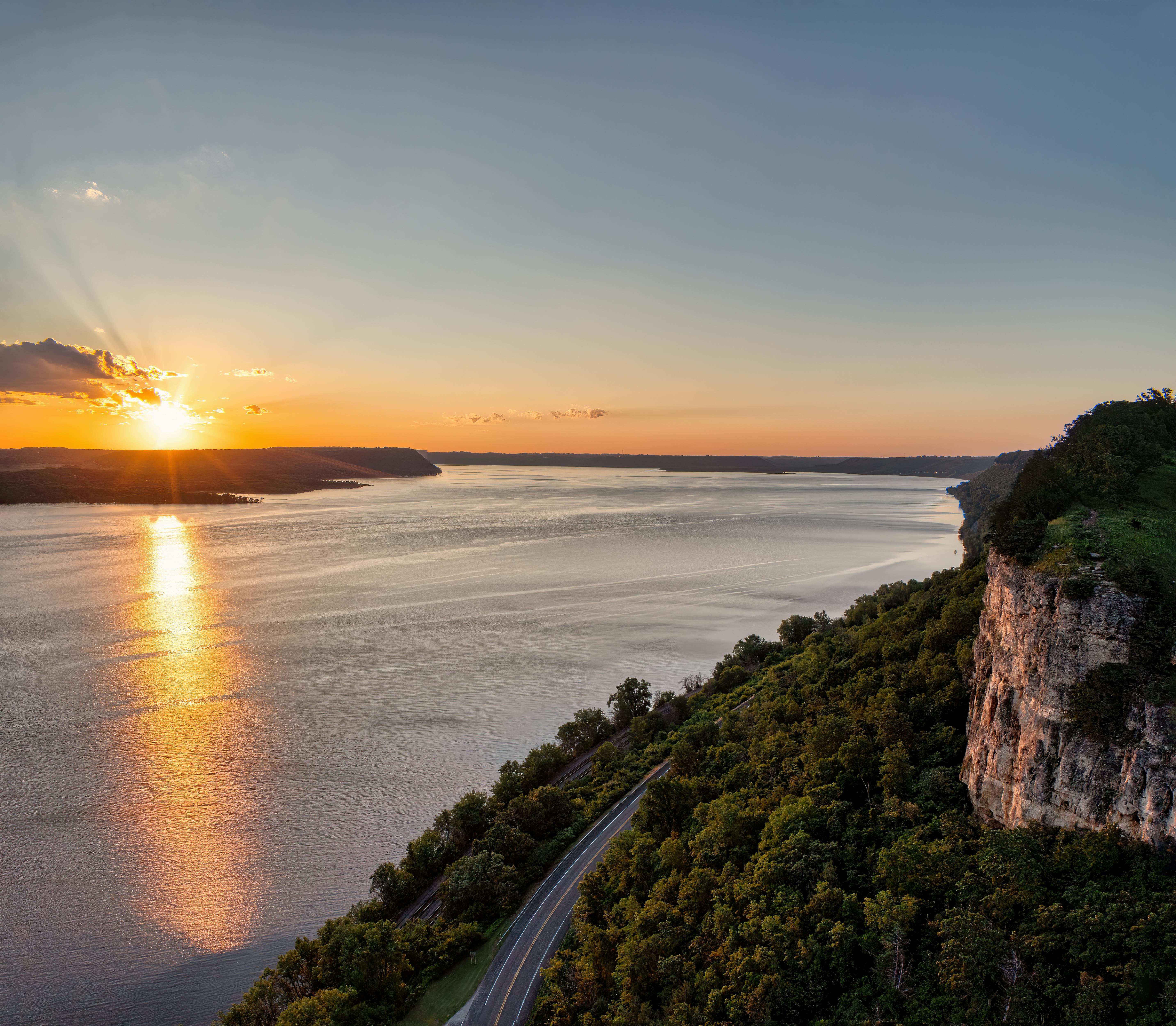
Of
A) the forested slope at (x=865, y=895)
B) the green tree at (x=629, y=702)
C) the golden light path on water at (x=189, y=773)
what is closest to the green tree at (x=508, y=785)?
the forested slope at (x=865, y=895)

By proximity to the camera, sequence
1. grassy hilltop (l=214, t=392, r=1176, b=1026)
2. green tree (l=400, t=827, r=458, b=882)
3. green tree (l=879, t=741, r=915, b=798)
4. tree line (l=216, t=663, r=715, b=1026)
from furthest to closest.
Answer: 1. green tree (l=400, t=827, r=458, b=882)
2. green tree (l=879, t=741, r=915, b=798)
3. tree line (l=216, t=663, r=715, b=1026)
4. grassy hilltop (l=214, t=392, r=1176, b=1026)

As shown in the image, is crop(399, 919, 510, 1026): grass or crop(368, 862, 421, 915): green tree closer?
crop(399, 919, 510, 1026): grass

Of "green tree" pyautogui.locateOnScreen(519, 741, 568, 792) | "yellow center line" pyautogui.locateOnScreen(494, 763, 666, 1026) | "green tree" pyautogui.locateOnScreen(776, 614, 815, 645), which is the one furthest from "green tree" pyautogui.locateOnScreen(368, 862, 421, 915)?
"green tree" pyautogui.locateOnScreen(776, 614, 815, 645)

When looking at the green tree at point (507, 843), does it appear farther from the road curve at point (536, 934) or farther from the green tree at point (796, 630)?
the green tree at point (796, 630)

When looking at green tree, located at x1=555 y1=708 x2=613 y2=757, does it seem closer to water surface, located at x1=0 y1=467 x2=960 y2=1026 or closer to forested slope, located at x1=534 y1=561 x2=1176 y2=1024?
water surface, located at x1=0 y1=467 x2=960 y2=1026

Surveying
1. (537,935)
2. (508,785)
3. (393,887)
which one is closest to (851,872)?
(537,935)

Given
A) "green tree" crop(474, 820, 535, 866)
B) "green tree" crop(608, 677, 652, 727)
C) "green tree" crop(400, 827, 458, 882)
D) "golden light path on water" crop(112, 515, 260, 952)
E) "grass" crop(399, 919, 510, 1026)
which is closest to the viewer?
"grass" crop(399, 919, 510, 1026)

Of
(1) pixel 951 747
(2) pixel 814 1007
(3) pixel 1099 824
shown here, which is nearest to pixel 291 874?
(2) pixel 814 1007

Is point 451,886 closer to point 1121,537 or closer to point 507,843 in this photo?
point 507,843
